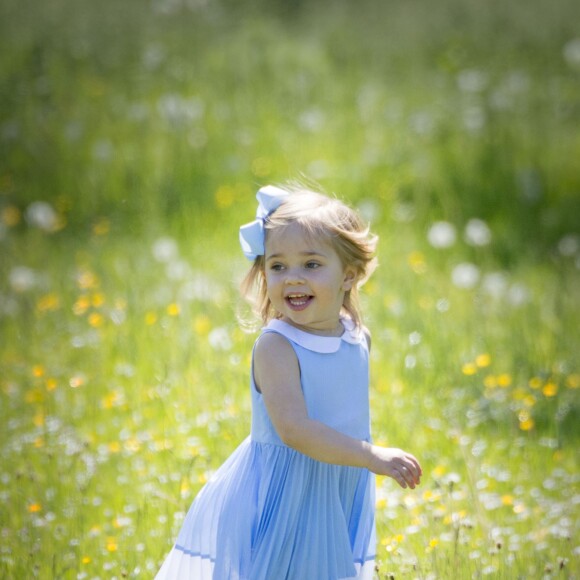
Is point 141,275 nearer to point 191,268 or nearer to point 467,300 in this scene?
point 191,268

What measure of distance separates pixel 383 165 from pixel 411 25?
2.54 metres

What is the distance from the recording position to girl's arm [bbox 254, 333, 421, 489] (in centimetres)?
234

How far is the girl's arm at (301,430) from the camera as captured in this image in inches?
92.0

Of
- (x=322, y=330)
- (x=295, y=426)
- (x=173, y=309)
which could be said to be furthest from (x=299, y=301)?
(x=173, y=309)

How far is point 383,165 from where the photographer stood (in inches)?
286

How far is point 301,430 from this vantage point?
2.40 meters

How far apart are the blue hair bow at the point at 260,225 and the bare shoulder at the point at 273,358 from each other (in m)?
0.23

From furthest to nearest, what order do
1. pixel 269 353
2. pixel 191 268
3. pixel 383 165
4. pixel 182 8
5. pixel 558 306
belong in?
1. pixel 182 8
2. pixel 383 165
3. pixel 191 268
4. pixel 558 306
5. pixel 269 353

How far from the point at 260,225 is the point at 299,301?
0.22 meters

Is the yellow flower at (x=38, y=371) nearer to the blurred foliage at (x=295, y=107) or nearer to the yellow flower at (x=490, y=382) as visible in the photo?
the yellow flower at (x=490, y=382)

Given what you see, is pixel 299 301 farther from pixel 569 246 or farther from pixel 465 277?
pixel 569 246

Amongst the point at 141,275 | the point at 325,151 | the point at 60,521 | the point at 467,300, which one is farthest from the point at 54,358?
the point at 325,151

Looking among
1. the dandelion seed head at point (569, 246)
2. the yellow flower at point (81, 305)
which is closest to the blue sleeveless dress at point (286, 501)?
the yellow flower at point (81, 305)

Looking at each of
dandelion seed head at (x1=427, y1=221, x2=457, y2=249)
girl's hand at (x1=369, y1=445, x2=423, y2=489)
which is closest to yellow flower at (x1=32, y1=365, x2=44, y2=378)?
girl's hand at (x1=369, y1=445, x2=423, y2=489)
